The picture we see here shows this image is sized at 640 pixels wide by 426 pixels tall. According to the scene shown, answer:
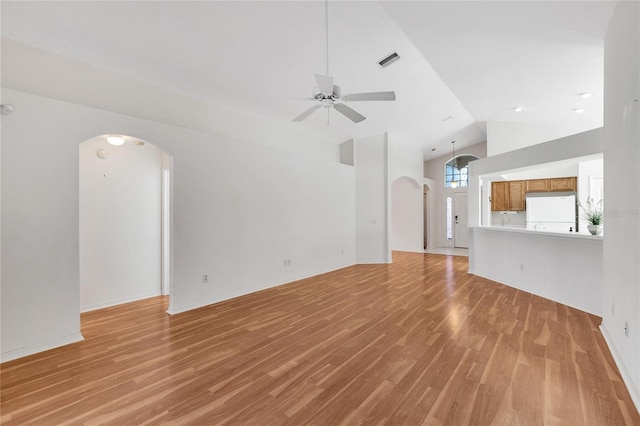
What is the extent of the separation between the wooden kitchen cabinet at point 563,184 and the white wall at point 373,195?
12.3 feet

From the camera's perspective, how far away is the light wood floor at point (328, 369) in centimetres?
190

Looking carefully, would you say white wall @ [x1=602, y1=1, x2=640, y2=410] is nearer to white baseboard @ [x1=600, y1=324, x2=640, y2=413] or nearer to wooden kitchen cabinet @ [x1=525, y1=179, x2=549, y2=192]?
white baseboard @ [x1=600, y1=324, x2=640, y2=413]

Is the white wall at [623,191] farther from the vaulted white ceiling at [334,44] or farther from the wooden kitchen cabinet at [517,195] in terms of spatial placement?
the wooden kitchen cabinet at [517,195]

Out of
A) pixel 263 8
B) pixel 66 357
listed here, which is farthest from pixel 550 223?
Result: pixel 66 357

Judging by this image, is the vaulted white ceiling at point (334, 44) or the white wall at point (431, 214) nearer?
the vaulted white ceiling at point (334, 44)

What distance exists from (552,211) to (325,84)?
6.68 m

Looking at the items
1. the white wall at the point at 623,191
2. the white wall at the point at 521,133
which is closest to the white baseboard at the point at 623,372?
the white wall at the point at 623,191

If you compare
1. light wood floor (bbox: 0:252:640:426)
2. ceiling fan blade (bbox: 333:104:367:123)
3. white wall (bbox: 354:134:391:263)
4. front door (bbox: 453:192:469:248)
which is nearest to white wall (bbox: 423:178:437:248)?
front door (bbox: 453:192:469:248)

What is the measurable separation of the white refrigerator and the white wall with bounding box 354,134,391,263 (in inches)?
134

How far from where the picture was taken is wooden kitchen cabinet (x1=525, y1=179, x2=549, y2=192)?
6.66 metres

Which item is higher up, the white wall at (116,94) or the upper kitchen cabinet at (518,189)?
the white wall at (116,94)

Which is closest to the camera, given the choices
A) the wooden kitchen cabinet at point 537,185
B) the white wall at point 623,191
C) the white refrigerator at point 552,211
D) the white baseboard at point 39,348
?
the white wall at point 623,191

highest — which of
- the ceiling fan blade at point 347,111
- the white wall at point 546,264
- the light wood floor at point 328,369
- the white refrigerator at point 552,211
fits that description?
the ceiling fan blade at point 347,111

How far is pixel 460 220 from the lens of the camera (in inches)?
403
